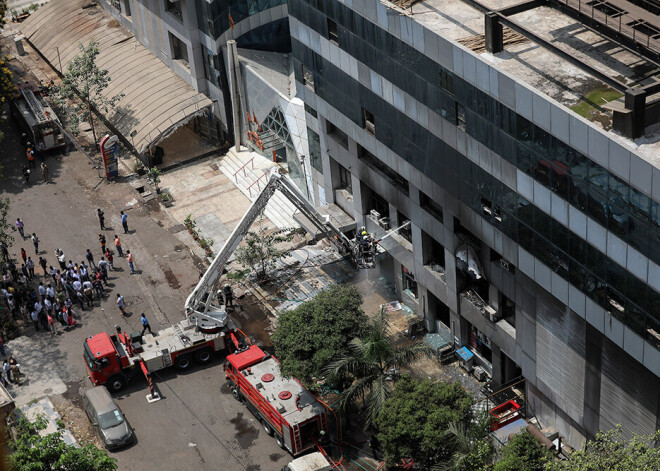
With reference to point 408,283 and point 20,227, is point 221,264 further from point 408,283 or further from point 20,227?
point 20,227

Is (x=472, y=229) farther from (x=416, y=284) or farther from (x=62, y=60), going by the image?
(x=62, y=60)

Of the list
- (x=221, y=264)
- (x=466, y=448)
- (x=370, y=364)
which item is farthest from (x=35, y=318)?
(x=466, y=448)

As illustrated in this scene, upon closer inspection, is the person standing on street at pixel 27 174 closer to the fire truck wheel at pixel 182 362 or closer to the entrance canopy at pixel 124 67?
the entrance canopy at pixel 124 67

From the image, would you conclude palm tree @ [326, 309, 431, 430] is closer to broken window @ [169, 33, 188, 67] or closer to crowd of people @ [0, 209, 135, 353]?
crowd of people @ [0, 209, 135, 353]

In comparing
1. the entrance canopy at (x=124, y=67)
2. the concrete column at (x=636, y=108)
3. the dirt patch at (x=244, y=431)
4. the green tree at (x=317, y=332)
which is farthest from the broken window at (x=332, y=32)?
the entrance canopy at (x=124, y=67)

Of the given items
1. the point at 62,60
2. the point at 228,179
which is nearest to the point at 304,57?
the point at 228,179

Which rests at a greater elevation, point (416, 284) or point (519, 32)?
point (519, 32)

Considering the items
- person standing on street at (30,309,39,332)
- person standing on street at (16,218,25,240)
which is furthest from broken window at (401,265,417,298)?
person standing on street at (16,218,25,240)
